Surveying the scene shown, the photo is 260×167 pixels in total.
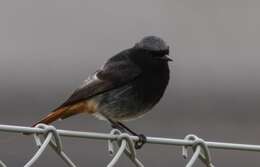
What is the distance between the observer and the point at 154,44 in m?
5.44

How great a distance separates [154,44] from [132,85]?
0.30 meters

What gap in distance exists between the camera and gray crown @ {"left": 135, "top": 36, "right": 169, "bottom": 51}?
5.42m

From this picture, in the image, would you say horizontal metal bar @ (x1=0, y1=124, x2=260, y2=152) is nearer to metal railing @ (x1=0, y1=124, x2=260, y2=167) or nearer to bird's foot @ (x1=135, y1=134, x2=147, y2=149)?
metal railing @ (x1=0, y1=124, x2=260, y2=167)

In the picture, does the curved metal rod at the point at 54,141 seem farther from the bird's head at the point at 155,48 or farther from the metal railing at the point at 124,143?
the bird's head at the point at 155,48

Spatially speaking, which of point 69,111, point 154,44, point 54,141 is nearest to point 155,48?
point 154,44

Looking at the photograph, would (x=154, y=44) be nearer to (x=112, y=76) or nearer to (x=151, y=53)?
(x=151, y=53)

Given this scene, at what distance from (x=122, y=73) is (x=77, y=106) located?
1.44 ft

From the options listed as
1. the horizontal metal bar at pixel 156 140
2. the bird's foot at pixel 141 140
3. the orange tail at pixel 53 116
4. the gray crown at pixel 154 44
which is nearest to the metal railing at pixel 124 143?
the horizontal metal bar at pixel 156 140

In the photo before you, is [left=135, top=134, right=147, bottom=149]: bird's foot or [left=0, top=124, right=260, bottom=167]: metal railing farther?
[left=135, top=134, right=147, bottom=149]: bird's foot

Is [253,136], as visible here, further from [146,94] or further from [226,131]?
[146,94]

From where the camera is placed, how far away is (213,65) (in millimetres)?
9234

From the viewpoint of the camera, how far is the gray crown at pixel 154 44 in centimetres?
542

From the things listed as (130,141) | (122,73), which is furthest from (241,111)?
(130,141)

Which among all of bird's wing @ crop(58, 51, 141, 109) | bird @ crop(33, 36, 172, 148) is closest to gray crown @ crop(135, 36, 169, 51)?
bird @ crop(33, 36, 172, 148)
